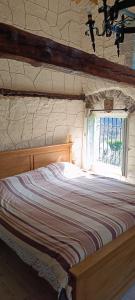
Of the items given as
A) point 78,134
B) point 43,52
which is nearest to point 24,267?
point 43,52

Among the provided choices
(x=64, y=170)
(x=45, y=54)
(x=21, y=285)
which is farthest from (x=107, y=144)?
(x=45, y=54)

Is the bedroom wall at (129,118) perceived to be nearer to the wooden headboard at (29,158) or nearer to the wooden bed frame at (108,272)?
the wooden headboard at (29,158)

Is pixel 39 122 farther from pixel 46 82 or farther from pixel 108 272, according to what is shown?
pixel 108 272

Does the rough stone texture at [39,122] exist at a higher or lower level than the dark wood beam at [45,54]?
lower

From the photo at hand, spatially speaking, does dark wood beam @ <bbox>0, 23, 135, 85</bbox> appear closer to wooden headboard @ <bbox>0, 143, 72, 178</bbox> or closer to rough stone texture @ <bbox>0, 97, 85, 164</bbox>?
rough stone texture @ <bbox>0, 97, 85, 164</bbox>

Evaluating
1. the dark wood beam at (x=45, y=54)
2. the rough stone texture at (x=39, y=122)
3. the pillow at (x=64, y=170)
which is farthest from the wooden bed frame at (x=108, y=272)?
the rough stone texture at (x=39, y=122)

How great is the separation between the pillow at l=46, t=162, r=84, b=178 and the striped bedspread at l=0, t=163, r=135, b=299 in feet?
0.06

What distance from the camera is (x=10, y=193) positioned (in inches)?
109

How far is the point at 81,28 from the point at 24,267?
378cm

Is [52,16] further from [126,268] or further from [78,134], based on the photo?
[126,268]

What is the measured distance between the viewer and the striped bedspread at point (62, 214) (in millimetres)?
1674

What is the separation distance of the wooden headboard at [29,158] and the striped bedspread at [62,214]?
194 millimetres

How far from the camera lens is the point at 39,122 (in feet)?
11.7

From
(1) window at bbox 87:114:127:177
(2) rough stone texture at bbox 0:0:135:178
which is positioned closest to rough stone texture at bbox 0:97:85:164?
(2) rough stone texture at bbox 0:0:135:178
